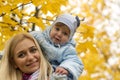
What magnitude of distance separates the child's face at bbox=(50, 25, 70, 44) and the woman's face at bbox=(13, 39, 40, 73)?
21 centimetres

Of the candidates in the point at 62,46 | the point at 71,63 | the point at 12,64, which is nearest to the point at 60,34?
the point at 62,46

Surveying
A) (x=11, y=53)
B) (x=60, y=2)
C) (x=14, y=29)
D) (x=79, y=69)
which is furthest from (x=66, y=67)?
(x=14, y=29)

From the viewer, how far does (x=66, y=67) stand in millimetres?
3018

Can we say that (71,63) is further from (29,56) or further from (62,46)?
(29,56)

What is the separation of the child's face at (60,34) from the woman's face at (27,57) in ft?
0.68

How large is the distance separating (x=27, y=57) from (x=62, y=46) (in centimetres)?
33

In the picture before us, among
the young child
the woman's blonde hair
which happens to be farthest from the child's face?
the woman's blonde hair

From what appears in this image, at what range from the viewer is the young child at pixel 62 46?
3.08 m

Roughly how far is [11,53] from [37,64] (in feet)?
0.73

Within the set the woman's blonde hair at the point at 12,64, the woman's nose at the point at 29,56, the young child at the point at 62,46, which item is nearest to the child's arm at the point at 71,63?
the young child at the point at 62,46

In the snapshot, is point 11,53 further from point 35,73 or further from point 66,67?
point 66,67

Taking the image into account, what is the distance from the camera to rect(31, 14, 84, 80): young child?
308cm

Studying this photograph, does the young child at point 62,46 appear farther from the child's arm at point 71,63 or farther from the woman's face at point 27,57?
the woman's face at point 27,57

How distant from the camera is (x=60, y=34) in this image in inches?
125
